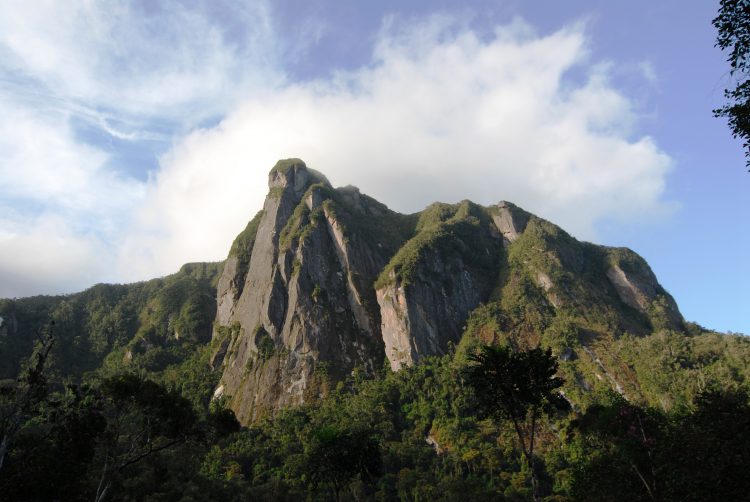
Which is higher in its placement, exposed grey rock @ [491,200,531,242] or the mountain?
exposed grey rock @ [491,200,531,242]

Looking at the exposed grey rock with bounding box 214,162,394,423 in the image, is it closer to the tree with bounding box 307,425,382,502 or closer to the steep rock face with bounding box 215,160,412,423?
the steep rock face with bounding box 215,160,412,423

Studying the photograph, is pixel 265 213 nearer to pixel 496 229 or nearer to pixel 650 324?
pixel 496 229

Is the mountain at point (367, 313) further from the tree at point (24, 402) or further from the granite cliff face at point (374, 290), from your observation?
the tree at point (24, 402)

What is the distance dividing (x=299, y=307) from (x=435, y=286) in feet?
116

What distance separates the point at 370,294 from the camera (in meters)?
126

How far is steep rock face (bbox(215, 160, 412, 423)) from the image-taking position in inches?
4289

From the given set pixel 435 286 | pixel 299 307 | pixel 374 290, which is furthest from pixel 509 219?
pixel 299 307

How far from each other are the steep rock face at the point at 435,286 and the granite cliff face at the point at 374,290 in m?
0.35

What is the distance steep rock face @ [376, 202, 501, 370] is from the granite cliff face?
352mm

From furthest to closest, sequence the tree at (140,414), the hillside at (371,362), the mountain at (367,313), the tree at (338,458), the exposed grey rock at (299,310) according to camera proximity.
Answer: the exposed grey rock at (299,310), the mountain at (367,313), the tree at (338,458), the hillside at (371,362), the tree at (140,414)

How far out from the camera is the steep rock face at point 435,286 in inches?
4456

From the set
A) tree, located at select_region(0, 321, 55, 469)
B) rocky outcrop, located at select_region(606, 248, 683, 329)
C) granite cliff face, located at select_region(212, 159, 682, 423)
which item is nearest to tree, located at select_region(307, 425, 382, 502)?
tree, located at select_region(0, 321, 55, 469)

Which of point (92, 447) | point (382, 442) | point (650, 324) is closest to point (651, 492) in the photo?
point (92, 447)

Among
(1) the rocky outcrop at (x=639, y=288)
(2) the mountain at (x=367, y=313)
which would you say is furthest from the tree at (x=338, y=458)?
(1) the rocky outcrop at (x=639, y=288)
